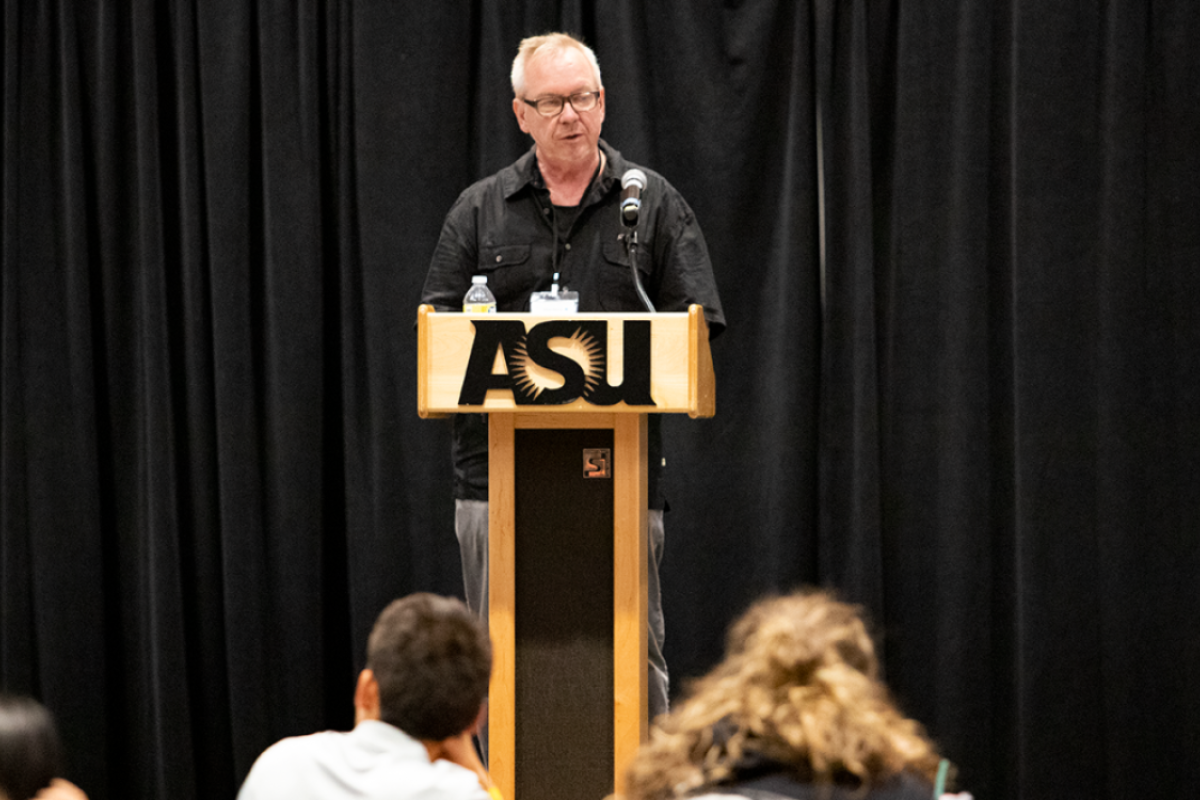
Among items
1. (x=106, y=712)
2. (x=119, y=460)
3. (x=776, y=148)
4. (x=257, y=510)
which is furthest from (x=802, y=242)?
(x=106, y=712)

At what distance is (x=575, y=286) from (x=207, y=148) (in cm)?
168

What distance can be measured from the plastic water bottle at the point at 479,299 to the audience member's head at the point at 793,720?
127 cm

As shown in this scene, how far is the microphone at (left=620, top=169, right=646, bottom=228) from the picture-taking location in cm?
250

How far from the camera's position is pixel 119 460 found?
3.93 meters

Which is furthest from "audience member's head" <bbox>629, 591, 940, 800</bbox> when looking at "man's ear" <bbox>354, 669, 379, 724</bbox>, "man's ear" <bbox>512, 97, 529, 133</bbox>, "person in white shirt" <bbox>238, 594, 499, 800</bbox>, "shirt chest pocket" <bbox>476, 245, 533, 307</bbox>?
"man's ear" <bbox>512, 97, 529, 133</bbox>

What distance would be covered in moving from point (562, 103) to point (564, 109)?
16 mm

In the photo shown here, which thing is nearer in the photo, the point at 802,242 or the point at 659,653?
the point at 659,653

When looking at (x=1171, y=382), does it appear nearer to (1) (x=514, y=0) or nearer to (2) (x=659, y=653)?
(2) (x=659, y=653)

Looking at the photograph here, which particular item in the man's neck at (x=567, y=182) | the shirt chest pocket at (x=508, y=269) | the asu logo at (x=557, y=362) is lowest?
the asu logo at (x=557, y=362)

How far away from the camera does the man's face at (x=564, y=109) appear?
2729mm

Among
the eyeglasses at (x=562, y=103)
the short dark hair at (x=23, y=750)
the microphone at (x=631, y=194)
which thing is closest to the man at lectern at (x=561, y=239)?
the eyeglasses at (x=562, y=103)

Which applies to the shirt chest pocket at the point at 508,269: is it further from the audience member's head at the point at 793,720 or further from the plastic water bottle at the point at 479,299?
the audience member's head at the point at 793,720

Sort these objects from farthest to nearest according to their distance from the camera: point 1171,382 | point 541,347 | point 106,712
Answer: point 106,712 → point 1171,382 → point 541,347

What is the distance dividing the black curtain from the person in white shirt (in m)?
2.20
